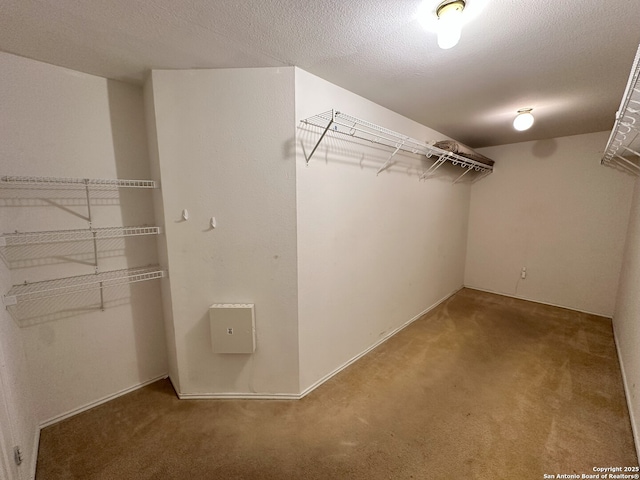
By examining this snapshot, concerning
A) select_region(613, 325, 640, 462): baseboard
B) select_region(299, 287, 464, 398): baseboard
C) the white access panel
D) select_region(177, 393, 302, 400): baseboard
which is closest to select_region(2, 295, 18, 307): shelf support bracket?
the white access panel

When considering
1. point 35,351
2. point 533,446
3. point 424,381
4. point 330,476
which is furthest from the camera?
point 424,381

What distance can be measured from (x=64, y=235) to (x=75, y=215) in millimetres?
140

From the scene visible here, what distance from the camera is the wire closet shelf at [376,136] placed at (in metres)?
1.57

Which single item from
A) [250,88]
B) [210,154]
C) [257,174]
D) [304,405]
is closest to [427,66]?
[250,88]

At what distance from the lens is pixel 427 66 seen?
4.89 ft

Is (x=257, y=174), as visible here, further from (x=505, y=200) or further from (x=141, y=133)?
(x=505, y=200)

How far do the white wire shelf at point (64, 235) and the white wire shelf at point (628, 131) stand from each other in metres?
2.61

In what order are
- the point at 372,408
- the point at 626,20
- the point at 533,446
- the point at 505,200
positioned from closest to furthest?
1. the point at 626,20
2. the point at 533,446
3. the point at 372,408
4. the point at 505,200

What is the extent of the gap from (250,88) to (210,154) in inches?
19.0

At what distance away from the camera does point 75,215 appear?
62.7 inches

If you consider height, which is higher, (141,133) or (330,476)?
(141,133)

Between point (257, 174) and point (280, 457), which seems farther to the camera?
point (257, 174)

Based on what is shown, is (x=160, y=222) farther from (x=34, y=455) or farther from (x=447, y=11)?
(x=447, y=11)

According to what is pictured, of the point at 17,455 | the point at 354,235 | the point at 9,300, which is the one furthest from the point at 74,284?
the point at 354,235
